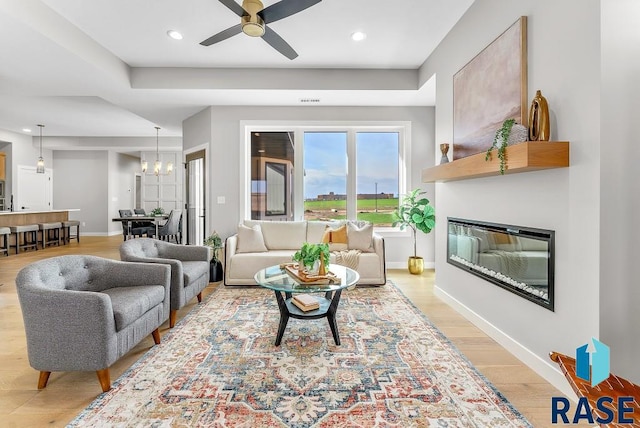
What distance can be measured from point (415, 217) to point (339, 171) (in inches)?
59.7

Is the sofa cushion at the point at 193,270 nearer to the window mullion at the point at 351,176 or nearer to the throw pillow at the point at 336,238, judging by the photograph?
the throw pillow at the point at 336,238

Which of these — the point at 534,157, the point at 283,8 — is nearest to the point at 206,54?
the point at 283,8

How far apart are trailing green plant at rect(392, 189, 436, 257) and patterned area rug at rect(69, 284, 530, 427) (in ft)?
5.89

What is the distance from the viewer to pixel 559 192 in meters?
1.89

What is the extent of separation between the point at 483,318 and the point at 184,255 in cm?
311

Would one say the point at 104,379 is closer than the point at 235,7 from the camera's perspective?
Yes

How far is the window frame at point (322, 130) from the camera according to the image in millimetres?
5004

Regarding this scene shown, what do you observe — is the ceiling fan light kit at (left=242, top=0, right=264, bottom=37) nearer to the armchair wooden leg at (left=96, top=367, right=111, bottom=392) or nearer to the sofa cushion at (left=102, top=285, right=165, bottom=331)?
the sofa cushion at (left=102, top=285, right=165, bottom=331)

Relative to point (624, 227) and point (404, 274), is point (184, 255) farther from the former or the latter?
point (624, 227)

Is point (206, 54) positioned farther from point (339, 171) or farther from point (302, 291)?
point (302, 291)

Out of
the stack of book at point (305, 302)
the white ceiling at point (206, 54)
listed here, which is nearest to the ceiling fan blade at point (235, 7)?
the white ceiling at point (206, 54)

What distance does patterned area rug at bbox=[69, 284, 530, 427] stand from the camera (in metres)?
1.65

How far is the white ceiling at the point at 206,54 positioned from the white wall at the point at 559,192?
1015mm

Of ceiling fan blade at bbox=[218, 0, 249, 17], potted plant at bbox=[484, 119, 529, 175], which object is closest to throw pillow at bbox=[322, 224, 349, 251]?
potted plant at bbox=[484, 119, 529, 175]
